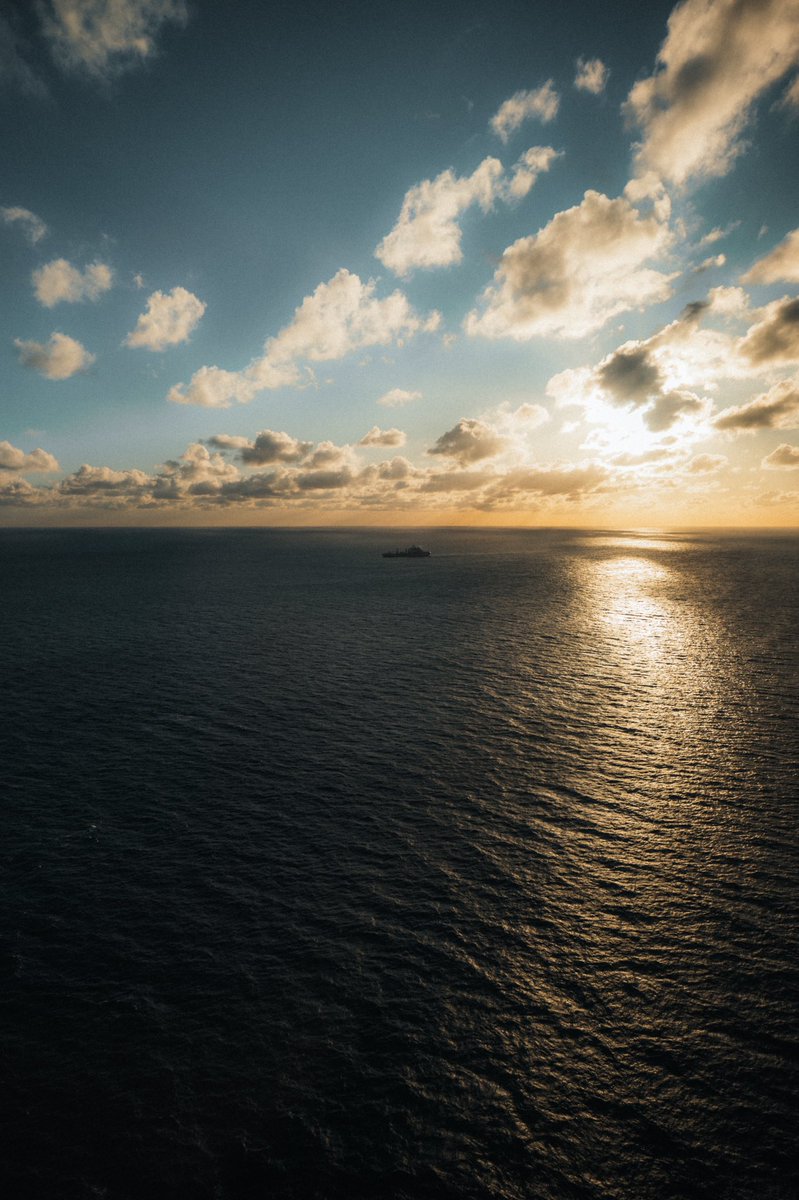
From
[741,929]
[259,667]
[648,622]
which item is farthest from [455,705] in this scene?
[648,622]

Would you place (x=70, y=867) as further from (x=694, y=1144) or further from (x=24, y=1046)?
(x=694, y=1144)

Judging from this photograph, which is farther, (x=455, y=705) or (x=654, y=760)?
(x=455, y=705)

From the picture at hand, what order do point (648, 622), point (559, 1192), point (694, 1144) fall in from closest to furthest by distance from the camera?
point (559, 1192), point (694, 1144), point (648, 622)

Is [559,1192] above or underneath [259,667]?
underneath

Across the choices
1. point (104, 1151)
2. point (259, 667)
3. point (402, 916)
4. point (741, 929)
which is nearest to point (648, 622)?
point (259, 667)

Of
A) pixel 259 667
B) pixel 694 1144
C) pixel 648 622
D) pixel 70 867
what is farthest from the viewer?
pixel 648 622

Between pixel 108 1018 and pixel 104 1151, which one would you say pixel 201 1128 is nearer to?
pixel 104 1151
